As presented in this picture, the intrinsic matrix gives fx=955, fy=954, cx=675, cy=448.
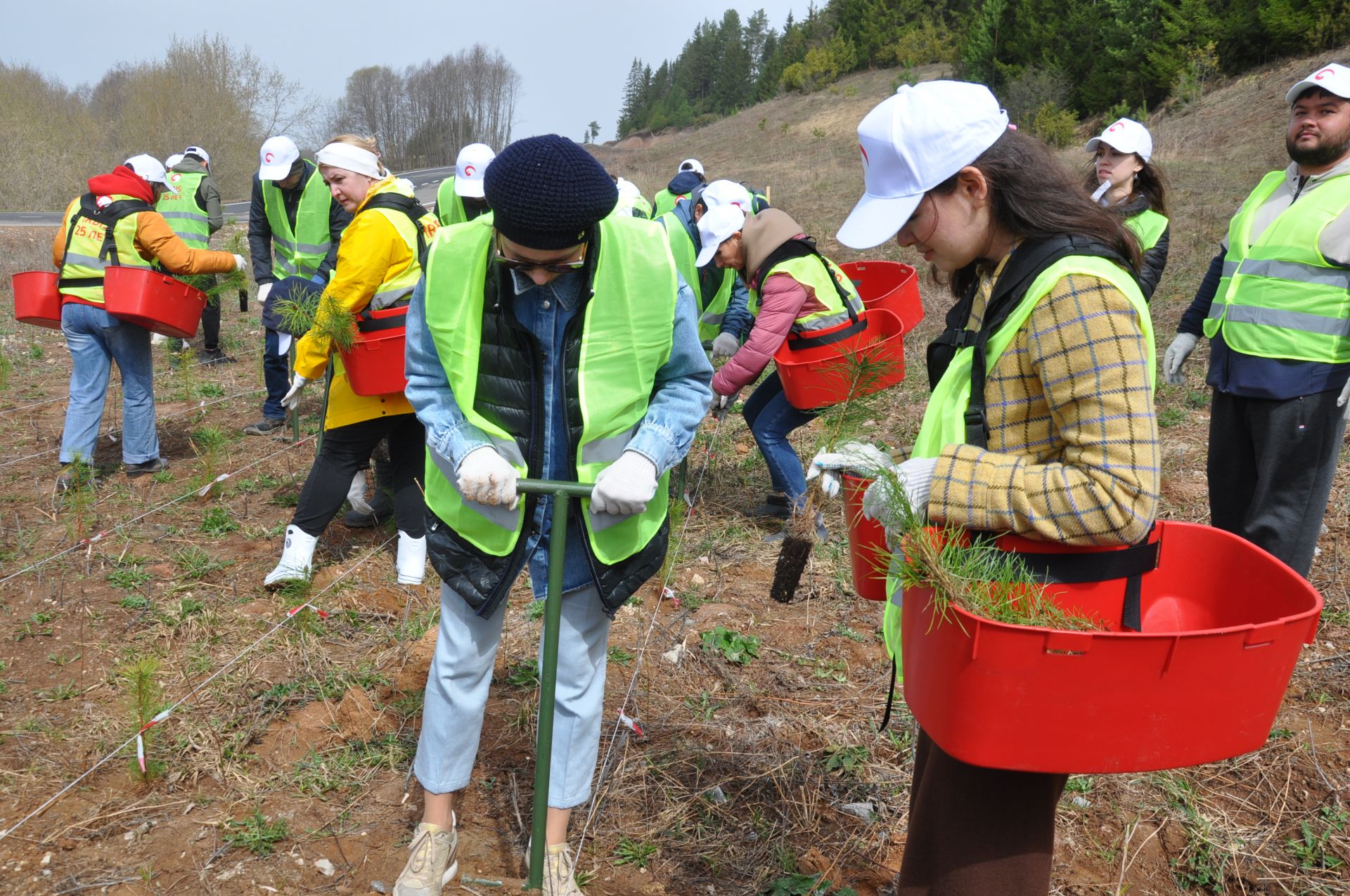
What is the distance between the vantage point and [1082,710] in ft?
4.30

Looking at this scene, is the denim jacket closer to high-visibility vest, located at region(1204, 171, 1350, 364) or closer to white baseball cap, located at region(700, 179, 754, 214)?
high-visibility vest, located at region(1204, 171, 1350, 364)

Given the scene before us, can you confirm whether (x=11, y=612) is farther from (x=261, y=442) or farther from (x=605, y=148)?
(x=605, y=148)

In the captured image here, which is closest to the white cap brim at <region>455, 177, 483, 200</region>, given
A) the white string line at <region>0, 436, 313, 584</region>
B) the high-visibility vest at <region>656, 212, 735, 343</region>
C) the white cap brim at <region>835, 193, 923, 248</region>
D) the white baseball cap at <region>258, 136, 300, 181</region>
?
the white baseball cap at <region>258, 136, 300, 181</region>

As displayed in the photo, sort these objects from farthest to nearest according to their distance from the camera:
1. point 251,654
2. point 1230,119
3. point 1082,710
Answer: point 1230,119 < point 251,654 < point 1082,710

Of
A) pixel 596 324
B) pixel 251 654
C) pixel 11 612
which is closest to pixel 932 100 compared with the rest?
pixel 596 324

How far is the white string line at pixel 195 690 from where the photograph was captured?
2.57 m

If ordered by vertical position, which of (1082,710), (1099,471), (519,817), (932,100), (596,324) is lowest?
(519,817)

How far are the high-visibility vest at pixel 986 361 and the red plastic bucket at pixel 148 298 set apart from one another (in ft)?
15.3

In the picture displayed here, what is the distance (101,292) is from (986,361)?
5.15 metres

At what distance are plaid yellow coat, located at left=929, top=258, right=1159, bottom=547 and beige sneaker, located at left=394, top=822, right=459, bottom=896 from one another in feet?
4.79

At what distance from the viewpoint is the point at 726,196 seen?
4.97 meters

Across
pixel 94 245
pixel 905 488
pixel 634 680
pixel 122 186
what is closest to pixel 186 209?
pixel 122 186

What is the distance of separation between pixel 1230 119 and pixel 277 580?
2178 centimetres

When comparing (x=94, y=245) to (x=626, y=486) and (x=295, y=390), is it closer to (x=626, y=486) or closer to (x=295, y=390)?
(x=295, y=390)
